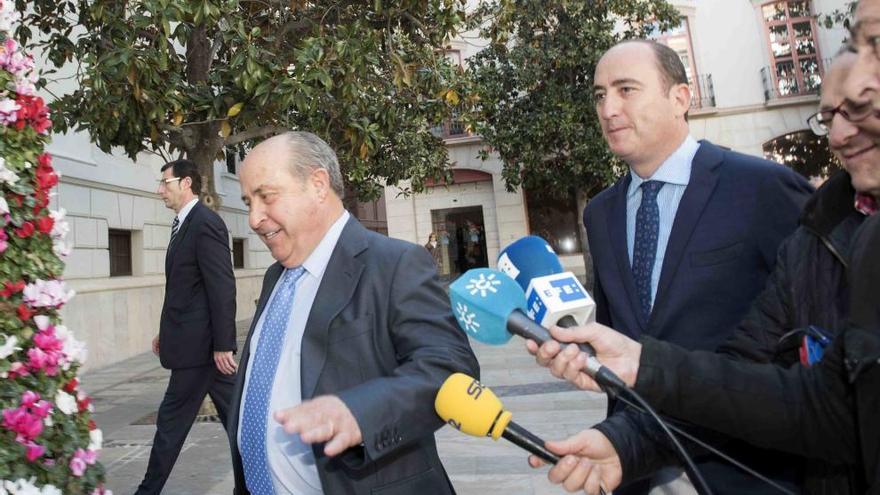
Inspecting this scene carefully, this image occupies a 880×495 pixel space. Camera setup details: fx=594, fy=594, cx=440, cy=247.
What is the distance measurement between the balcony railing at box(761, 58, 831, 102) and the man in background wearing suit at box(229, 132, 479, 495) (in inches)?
770

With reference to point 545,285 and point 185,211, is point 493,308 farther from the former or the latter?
point 185,211

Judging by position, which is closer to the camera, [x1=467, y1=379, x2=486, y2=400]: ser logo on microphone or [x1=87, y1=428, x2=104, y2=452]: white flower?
[x1=467, y1=379, x2=486, y2=400]: ser logo on microphone

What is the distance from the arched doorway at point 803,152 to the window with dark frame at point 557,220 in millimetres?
6161

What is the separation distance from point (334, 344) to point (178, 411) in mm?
2362

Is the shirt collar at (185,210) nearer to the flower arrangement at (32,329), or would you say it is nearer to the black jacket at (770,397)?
the flower arrangement at (32,329)

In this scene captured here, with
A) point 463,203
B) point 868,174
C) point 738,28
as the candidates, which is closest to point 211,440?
point 868,174

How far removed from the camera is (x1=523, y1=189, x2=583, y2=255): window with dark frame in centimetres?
1936

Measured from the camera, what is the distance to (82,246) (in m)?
9.12

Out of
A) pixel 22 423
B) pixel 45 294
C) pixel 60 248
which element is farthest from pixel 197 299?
pixel 22 423

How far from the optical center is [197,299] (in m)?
3.92

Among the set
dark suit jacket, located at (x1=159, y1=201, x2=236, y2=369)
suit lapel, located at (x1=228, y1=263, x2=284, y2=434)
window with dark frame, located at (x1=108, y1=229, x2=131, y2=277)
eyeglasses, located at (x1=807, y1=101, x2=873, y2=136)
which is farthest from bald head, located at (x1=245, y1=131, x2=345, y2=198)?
window with dark frame, located at (x1=108, y1=229, x2=131, y2=277)

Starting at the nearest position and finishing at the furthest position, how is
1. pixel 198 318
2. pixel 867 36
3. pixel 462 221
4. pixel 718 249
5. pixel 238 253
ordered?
pixel 867 36 < pixel 718 249 < pixel 198 318 < pixel 238 253 < pixel 462 221

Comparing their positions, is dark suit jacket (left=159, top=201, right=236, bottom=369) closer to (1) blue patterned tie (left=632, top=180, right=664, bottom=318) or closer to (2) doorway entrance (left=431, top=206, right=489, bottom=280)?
(1) blue patterned tie (left=632, top=180, right=664, bottom=318)

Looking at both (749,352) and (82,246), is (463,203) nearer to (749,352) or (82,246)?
(82,246)
